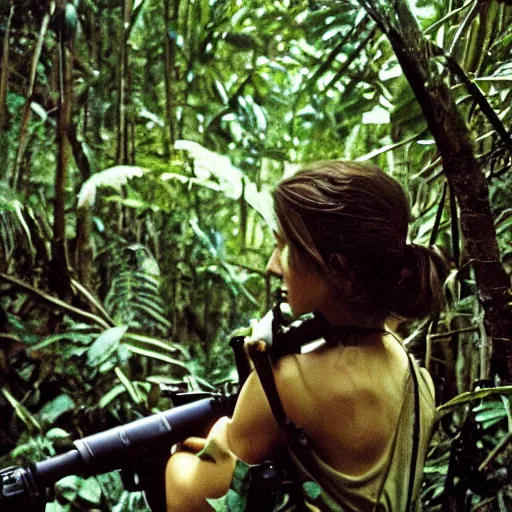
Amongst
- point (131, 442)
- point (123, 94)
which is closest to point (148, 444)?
point (131, 442)

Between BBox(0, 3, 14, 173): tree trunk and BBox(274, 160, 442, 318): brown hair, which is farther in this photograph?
BBox(0, 3, 14, 173): tree trunk

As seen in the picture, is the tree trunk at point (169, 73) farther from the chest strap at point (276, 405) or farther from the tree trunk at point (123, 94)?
the chest strap at point (276, 405)

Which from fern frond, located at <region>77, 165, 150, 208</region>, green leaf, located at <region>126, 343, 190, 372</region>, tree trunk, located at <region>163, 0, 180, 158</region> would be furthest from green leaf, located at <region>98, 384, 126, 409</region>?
tree trunk, located at <region>163, 0, 180, 158</region>

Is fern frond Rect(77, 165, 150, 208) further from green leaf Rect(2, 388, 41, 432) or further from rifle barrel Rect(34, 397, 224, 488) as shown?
rifle barrel Rect(34, 397, 224, 488)

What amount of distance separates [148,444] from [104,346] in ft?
2.59

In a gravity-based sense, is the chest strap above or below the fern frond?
below

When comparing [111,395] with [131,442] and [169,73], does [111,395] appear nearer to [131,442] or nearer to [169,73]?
[131,442]

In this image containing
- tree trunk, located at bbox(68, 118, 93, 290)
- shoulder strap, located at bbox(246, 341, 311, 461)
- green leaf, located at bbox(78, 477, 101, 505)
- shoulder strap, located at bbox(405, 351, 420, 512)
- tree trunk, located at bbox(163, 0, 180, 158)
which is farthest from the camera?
tree trunk, located at bbox(163, 0, 180, 158)

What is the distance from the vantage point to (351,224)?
0.86 metres

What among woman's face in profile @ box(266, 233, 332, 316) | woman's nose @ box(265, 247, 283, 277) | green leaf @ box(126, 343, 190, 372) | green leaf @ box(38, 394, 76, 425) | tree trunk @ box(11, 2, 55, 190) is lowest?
green leaf @ box(38, 394, 76, 425)

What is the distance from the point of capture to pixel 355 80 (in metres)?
1.67

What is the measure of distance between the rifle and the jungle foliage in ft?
1.44

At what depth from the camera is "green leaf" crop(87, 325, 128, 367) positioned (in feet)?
5.57

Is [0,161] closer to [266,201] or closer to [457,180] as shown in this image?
[266,201]
